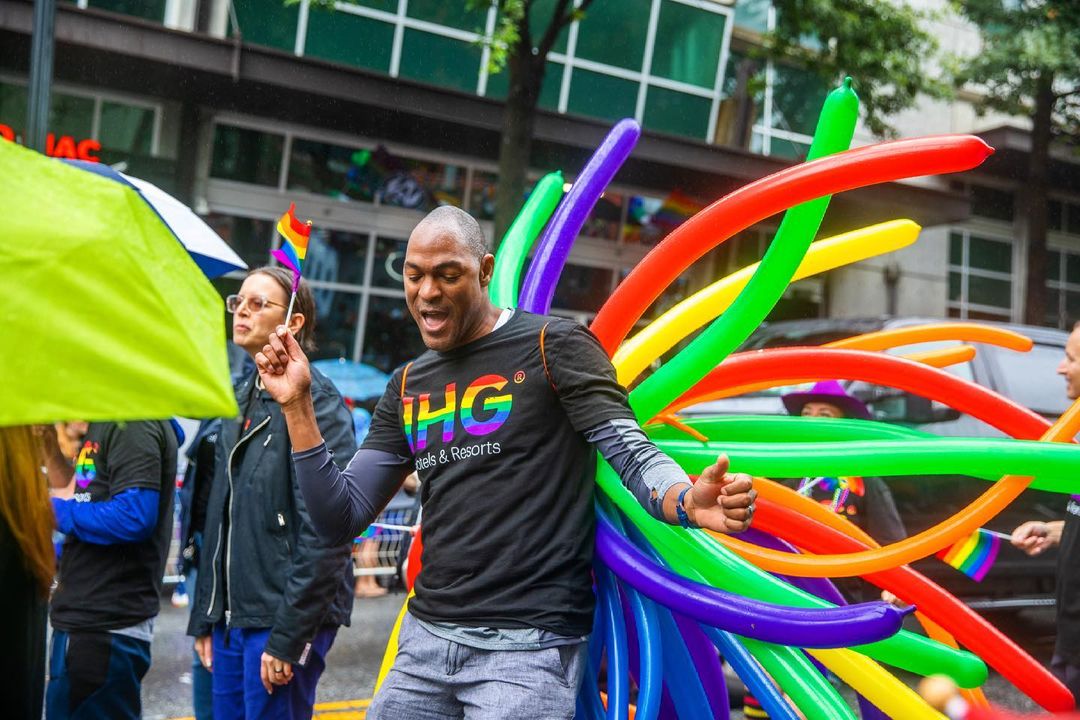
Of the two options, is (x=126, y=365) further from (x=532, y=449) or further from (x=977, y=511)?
(x=977, y=511)

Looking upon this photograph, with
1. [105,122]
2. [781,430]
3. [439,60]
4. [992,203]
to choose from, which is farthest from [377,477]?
[992,203]

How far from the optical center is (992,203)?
786 inches

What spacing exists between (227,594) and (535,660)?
5.20 feet

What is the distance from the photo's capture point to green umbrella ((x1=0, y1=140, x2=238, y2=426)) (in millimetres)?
1405

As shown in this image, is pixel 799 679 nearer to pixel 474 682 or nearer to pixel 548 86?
pixel 474 682

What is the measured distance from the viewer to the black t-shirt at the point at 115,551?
3.73 meters

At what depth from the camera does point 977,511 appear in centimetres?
265

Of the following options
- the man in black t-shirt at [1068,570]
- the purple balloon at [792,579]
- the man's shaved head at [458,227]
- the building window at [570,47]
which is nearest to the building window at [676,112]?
the building window at [570,47]

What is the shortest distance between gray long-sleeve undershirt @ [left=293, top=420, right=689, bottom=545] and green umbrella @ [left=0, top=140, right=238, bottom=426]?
0.96 metres

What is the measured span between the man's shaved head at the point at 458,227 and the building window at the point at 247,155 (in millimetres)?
11422

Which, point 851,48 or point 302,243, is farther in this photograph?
point 851,48

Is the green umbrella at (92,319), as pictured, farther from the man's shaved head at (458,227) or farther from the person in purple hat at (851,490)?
the person in purple hat at (851,490)

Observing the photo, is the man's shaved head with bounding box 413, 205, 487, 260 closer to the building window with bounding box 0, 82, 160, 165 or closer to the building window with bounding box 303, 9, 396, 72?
the building window with bounding box 0, 82, 160, 165

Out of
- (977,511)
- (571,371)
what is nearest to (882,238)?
(977,511)
